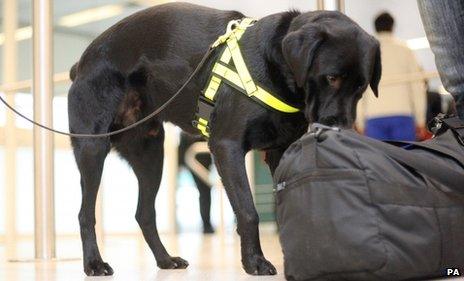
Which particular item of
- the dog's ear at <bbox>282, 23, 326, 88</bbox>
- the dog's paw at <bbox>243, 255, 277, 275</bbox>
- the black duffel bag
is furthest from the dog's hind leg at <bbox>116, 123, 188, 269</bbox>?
the black duffel bag

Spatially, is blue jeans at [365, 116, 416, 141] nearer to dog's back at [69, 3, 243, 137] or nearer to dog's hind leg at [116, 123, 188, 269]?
dog's hind leg at [116, 123, 188, 269]

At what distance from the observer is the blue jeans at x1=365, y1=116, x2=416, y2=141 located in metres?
5.06

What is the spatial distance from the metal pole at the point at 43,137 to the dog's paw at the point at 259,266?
5.59 ft

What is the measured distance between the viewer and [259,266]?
8.05 ft

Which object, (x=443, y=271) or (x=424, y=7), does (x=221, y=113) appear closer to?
(x=424, y=7)

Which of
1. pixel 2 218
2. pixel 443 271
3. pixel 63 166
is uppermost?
pixel 443 271

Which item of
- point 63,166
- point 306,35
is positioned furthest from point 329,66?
point 63,166

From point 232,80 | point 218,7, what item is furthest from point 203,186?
point 232,80

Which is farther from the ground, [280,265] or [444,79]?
[444,79]

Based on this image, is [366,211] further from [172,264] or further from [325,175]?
[172,264]

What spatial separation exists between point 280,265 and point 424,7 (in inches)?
42.9

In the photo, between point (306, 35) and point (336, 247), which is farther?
point (306, 35)

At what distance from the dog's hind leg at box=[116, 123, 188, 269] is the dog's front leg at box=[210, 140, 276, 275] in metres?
0.65

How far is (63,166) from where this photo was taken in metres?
6.96
